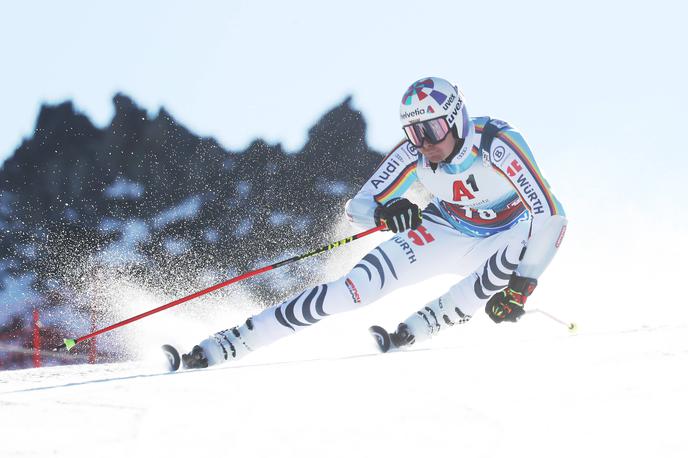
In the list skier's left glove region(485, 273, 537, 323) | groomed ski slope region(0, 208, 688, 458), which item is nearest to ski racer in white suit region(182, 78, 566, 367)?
skier's left glove region(485, 273, 537, 323)

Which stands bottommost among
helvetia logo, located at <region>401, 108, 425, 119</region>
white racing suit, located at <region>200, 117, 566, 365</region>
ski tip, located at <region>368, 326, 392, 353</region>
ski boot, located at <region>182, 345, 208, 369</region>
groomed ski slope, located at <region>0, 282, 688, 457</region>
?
groomed ski slope, located at <region>0, 282, 688, 457</region>

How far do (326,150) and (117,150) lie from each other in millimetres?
5681

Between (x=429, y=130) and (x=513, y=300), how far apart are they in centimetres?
131

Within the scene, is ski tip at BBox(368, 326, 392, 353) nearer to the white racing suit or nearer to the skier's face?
the white racing suit

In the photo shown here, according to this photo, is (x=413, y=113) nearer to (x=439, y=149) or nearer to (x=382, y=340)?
(x=439, y=149)

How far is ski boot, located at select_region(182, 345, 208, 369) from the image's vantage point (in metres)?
4.93

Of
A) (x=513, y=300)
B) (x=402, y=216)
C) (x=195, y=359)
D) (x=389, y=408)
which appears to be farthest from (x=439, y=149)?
(x=389, y=408)

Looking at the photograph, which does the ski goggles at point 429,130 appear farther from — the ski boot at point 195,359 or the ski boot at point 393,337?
the ski boot at point 195,359

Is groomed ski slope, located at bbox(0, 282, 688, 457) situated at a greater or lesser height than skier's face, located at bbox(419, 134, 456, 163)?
lesser

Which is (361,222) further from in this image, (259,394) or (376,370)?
(259,394)

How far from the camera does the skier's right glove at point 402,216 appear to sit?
205 inches

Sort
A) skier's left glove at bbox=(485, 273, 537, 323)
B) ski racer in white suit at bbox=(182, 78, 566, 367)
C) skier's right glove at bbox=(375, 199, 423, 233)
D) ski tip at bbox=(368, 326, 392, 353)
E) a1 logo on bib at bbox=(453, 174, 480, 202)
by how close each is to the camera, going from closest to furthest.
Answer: skier's left glove at bbox=(485, 273, 537, 323) < ski racer in white suit at bbox=(182, 78, 566, 367) < skier's right glove at bbox=(375, 199, 423, 233) < a1 logo on bib at bbox=(453, 174, 480, 202) < ski tip at bbox=(368, 326, 392, 353)

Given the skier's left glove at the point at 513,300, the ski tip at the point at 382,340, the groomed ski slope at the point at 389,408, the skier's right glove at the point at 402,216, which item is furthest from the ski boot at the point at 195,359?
the skier's left glove at the point at 513,300

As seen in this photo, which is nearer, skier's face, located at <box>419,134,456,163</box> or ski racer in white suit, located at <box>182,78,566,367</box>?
ski racer in white suit, located at <box>182,78,566,367</box>
